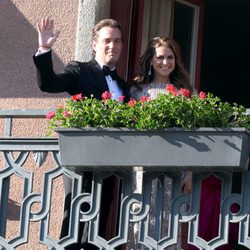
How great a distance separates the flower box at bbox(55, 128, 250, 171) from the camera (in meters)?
7.41

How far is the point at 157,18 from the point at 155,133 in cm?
271

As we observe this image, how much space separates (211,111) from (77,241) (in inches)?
46.8

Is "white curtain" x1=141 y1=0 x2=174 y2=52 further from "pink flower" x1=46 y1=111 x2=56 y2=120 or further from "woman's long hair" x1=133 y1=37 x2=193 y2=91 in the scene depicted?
"pink flower" x1=46 y1=111 x2=56 y2=120

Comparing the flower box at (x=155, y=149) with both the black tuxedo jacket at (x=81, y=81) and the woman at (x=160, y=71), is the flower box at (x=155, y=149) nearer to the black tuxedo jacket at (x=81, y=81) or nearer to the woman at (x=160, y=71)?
the black tuxedo jacket at (x=81, y=81)

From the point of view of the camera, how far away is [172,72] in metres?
8.70

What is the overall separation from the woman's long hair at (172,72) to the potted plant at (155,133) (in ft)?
3.23

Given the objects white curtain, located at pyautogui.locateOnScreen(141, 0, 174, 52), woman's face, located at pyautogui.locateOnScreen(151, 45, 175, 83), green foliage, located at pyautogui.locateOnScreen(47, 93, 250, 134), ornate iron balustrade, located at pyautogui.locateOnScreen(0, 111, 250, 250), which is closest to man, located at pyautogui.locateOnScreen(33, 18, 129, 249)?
ornate iron balustrade, located at pyautogui.locateOnScreen(0, 111, 250, 250)

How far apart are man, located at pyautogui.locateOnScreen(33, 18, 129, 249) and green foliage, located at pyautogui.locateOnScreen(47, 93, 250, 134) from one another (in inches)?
15.4

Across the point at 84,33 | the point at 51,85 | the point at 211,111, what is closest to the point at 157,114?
the point at 211,111

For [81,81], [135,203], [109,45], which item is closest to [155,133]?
[135,203]

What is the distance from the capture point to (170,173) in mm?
7703

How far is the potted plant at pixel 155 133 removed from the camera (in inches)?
292

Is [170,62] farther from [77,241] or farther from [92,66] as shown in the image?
[77,241]

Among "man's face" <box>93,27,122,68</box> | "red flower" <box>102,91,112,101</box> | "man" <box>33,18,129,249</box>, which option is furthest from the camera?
"man's face" <box>93,27,122,68</box>
